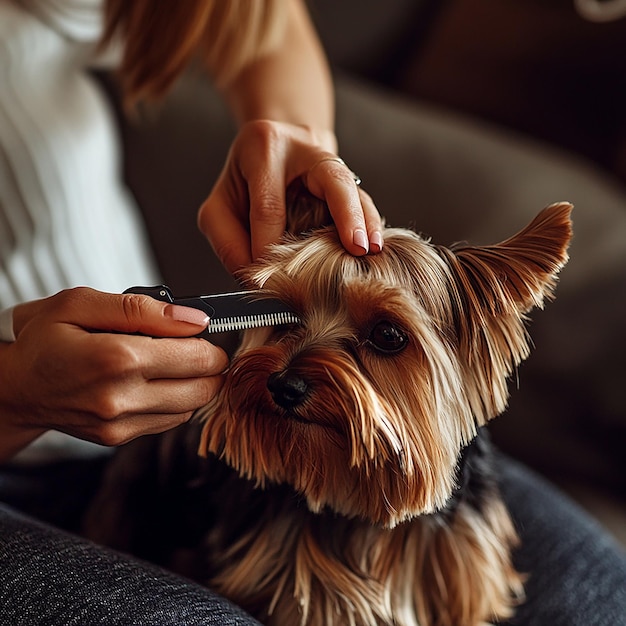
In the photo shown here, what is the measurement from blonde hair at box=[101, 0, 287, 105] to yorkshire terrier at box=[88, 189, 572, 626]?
43 centimetres

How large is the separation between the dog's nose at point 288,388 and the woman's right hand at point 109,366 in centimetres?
6

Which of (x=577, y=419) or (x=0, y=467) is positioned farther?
(x=577, y=419)

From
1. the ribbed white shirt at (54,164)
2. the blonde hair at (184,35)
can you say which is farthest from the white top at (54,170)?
the blonde hair at (184,35)

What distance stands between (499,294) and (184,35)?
2.16ft

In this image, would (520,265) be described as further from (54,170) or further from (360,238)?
(54,170)

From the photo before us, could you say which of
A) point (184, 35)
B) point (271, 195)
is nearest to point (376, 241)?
point (271, 195)

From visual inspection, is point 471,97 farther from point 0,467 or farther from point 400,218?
point 0,467

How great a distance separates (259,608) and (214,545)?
0.32ft

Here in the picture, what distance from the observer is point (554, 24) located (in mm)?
1756

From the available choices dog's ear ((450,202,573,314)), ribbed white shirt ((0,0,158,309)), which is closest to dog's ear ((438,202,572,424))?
dog's ear ((450,202,573,314))

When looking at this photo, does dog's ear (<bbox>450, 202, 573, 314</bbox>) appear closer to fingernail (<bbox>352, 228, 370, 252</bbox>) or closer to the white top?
fingernail (<bbox>352, 228, 370, 252</bbox>)

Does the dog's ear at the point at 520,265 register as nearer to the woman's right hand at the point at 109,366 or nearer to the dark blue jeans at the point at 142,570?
the woman's right hand at the point at 109,366

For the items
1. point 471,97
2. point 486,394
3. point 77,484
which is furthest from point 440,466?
point 471,97

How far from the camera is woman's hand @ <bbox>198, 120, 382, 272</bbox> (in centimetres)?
81
